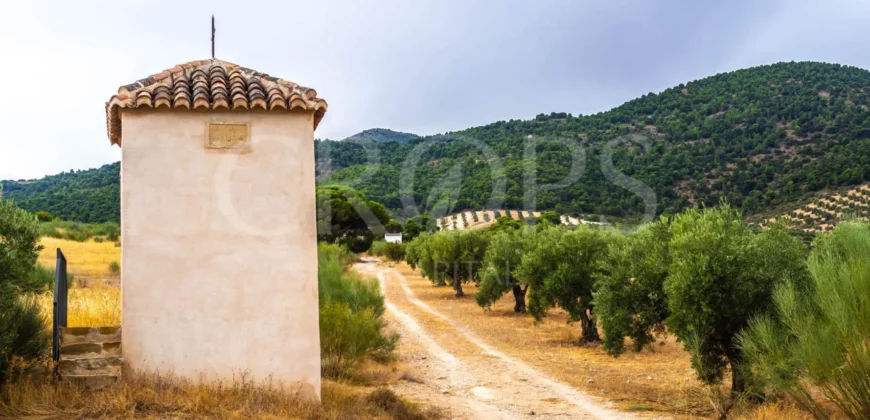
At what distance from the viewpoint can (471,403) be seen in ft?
40.2

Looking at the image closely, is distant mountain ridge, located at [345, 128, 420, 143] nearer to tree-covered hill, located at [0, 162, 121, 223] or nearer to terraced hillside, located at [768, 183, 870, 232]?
tree-covered hill, located at [0, 162, 121, 223]

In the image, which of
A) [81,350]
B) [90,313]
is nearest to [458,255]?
[90,313]

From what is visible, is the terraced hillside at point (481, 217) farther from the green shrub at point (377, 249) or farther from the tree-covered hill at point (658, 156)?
the green shrub at point (377, 249)

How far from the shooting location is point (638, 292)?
13398mm

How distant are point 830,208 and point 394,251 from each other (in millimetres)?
35502

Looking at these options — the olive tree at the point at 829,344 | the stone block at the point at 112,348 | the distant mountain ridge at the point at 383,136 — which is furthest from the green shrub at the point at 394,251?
the stone block at the point at 112,348

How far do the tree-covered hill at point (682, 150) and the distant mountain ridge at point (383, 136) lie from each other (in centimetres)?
191

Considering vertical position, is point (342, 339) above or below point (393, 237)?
below

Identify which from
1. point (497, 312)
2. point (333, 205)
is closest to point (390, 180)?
point (333, 205)

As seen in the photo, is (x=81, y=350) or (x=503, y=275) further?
(x=503, y=275)

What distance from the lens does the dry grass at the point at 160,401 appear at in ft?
24.7

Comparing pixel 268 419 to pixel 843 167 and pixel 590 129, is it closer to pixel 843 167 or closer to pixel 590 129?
pixel 843 167

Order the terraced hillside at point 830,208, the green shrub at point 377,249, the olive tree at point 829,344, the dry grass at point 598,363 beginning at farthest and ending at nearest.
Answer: the green shrub at point 377,249 → the terraced hillside at point 830,208 → the dry grass at point 598,363 → the olive tree at point 829,344

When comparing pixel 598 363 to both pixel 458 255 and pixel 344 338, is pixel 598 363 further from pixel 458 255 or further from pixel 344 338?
pixel 458 255
